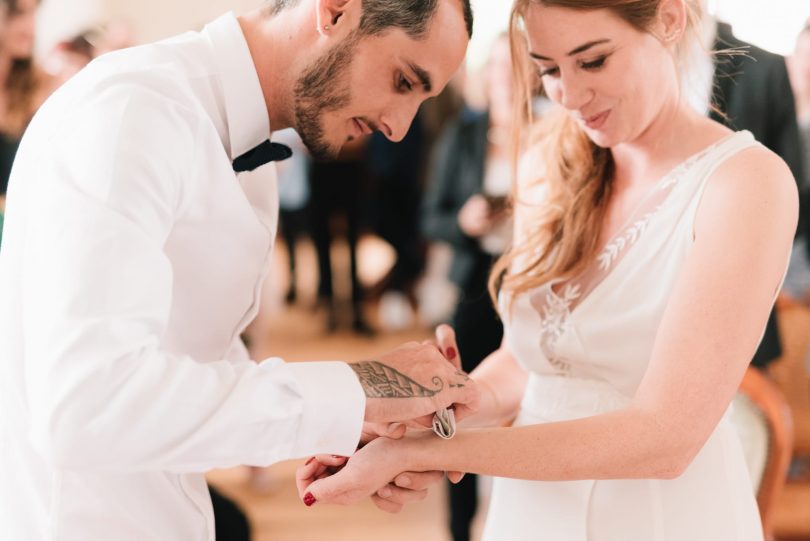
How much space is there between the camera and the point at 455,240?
332 cm

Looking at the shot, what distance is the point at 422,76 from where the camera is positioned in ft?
4.13

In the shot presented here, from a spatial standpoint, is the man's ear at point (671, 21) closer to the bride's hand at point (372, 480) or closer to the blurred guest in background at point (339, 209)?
the bride's hand at point (372, 480)

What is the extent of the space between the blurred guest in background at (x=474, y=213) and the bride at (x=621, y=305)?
135cm

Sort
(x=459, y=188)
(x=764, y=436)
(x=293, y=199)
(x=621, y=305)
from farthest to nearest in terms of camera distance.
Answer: (x=293, y=199) → (x=459, y=188) → (x=764, y=436) → (x=621, y=305)

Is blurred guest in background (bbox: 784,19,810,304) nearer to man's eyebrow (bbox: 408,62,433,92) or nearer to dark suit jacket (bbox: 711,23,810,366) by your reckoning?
dark suit jacket (bbox: 711,23,810,366)

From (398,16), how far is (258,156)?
0.89 ft

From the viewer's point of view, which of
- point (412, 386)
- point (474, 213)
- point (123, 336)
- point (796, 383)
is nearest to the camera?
point (123, 336)

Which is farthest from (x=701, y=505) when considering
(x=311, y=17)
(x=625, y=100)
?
(x=311, y=17)

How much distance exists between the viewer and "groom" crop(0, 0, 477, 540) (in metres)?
0.92

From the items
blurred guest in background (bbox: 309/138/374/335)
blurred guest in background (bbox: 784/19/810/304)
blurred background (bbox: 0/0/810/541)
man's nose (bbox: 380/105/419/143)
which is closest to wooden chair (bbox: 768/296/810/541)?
blurred background (bbox: 0/0/810/541)

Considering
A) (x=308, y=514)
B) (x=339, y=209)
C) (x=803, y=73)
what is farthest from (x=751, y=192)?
(x=339, y=209)

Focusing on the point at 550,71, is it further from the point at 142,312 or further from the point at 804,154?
the point at 804,154

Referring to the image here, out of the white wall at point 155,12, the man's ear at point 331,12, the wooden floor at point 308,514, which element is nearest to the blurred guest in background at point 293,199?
the wooden floor at point 308,514

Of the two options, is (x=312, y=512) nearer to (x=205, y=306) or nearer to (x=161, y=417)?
(x=205, y=306)
